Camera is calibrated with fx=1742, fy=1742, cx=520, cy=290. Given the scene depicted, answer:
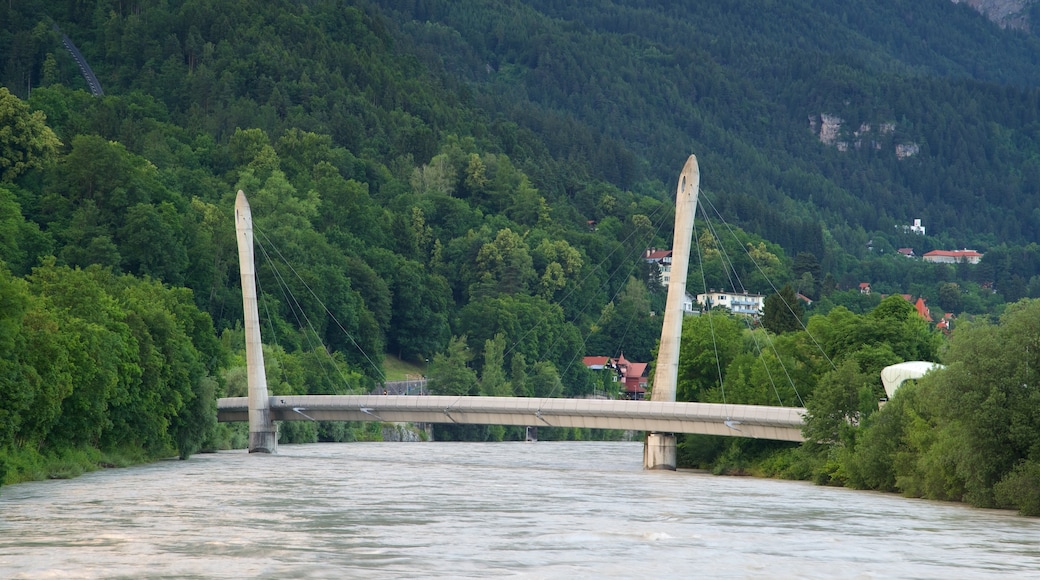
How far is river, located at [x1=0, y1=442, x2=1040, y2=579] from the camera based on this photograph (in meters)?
35.6

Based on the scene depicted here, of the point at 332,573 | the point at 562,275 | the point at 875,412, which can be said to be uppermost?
the point at 562,275

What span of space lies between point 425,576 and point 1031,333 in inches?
969

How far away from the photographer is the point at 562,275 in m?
177

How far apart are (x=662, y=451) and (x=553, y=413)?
216 inches

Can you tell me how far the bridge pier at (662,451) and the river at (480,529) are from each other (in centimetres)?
744

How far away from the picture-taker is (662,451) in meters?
74.5

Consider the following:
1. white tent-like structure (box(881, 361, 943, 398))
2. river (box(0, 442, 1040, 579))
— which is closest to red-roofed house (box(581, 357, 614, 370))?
river (box(0, 442, 1040, 579))

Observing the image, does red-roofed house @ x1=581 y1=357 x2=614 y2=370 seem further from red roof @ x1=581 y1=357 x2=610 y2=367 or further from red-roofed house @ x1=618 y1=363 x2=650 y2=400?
red-roofed house @ x1=618 y1=363 x2=650 y2=400

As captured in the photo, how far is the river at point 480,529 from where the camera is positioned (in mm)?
35625

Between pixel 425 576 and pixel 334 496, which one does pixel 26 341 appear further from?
pixel 425 576

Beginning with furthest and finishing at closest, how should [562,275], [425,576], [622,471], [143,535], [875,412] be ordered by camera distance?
[562,275]
[622,471]
[875,412]
[143,535]
[425,576]

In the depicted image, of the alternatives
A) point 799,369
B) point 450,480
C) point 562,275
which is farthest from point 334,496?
point 562,275

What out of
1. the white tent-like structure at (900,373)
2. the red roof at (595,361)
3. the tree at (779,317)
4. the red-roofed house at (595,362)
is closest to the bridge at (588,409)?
the white tent-like structure at (900,373)

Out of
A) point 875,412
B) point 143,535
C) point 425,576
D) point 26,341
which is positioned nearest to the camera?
point 425,576
